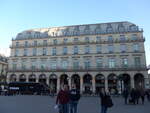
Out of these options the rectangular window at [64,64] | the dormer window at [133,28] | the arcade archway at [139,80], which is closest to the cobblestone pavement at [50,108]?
the arcade archway at [139,80]

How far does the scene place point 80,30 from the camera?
199ft

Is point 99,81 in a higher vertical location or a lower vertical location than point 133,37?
lower

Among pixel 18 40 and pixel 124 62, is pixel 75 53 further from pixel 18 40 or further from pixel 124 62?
pixel 18 40

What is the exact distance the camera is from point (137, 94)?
2094cm

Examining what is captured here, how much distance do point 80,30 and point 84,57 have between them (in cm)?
1010

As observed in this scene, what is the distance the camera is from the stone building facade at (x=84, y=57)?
171 feet

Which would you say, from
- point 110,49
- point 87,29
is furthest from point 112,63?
point 87,29

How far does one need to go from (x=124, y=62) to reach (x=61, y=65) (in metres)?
18.4

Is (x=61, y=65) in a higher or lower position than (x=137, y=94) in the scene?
higher

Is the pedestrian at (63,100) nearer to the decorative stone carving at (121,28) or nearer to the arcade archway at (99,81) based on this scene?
the arcade archway at (99,81)

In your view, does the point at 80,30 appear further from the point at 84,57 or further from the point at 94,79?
the point at 94,79

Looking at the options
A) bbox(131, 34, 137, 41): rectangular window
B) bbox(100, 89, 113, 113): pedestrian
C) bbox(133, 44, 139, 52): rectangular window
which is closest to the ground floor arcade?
bbox(133, 44, 139, 52): rectangular window

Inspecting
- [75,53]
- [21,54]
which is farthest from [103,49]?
[21,54]

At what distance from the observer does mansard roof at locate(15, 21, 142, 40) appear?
56.6m
